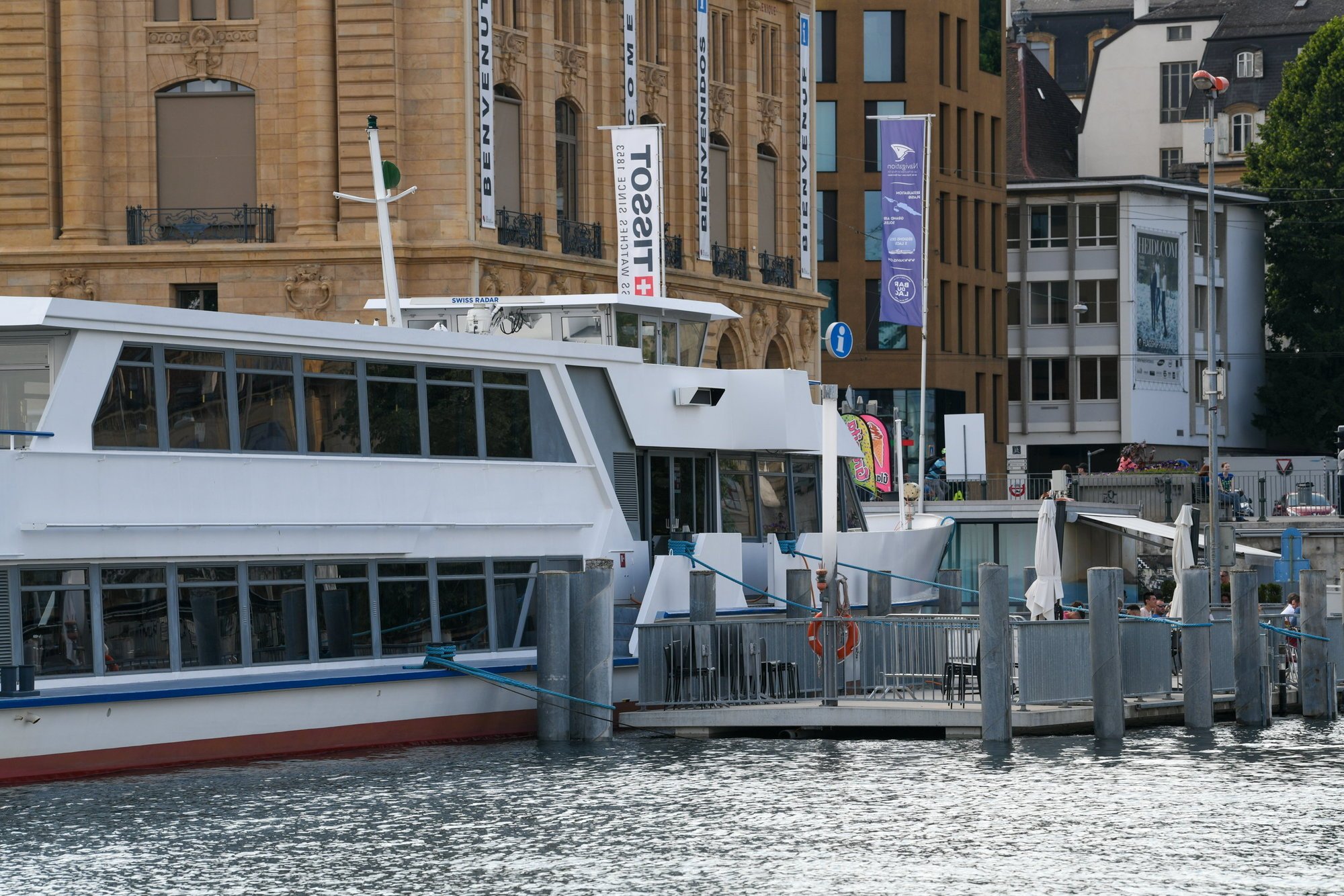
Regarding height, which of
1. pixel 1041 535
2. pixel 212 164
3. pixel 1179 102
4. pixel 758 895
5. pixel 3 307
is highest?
pixel 1179 102

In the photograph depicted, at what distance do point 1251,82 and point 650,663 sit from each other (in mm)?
75178

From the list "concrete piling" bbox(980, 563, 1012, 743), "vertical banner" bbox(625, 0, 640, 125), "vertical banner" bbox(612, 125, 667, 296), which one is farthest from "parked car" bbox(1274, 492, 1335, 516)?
"concrete piling" bbox(980, 563, 1012, 743)

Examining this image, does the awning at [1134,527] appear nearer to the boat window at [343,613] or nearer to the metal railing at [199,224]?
the metal railing at [199,224]

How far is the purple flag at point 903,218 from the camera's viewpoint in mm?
51531

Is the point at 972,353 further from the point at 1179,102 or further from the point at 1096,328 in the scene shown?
the point at 1179,102

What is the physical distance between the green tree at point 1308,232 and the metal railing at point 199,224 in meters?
48.4

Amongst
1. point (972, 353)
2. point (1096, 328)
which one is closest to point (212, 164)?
point (972, 353)

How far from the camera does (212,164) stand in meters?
46.2

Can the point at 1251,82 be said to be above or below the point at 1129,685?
above

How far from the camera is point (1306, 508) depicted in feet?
187

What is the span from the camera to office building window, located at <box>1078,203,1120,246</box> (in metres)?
84.5

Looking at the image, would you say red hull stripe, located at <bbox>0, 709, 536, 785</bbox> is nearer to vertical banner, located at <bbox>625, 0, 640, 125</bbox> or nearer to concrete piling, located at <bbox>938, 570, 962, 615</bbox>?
concrete piling, located at <bbox>938, 570, 962, 615</bbox>

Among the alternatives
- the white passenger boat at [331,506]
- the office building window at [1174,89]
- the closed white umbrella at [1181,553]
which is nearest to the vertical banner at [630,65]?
the closed white umbrella at [1181,553]

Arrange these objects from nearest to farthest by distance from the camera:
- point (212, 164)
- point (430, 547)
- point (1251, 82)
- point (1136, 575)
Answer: point (430, 547) → point (212, 164) → point (1136, 575) → point (1251, 82)
